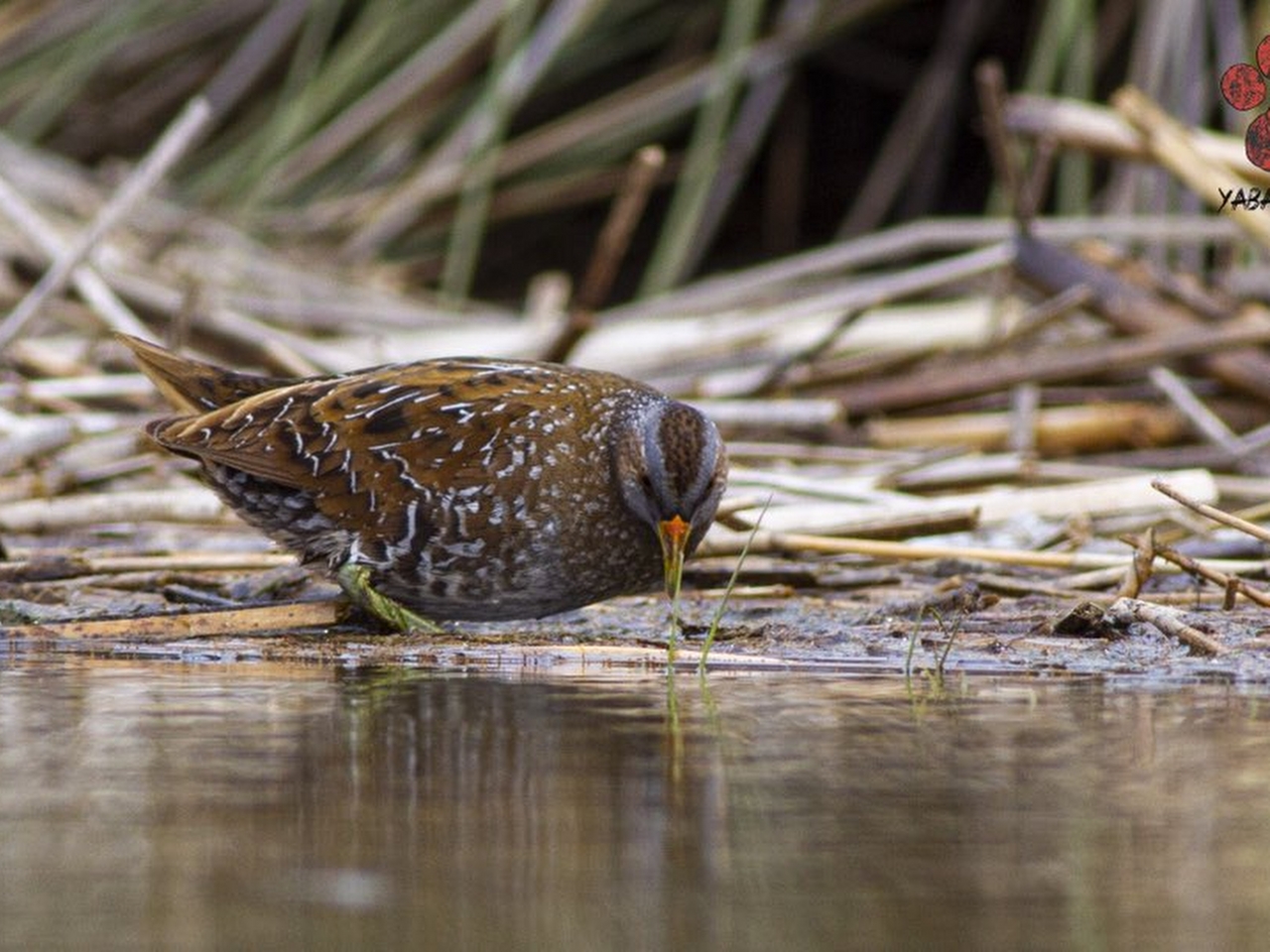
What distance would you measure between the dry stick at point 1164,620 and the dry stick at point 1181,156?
117 inches

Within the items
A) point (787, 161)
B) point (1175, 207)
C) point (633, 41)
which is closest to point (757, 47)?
point (633, 41)

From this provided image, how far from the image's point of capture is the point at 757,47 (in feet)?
35.0

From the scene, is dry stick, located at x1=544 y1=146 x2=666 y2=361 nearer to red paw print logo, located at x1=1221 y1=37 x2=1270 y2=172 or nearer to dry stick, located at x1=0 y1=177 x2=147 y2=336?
dry stick, located at x1=0 y1=177 x2=147 y2=336

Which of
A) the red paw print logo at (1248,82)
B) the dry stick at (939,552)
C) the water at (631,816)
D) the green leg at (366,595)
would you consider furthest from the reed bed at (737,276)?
the water at (631,816)

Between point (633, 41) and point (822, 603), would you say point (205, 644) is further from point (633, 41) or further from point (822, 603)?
point (633, 41)

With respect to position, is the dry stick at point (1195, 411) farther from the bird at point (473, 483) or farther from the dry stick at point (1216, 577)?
the bird at point (473, 483)

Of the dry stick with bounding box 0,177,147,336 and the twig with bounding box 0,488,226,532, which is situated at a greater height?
the dry stick with bounding box 0,177,147,336

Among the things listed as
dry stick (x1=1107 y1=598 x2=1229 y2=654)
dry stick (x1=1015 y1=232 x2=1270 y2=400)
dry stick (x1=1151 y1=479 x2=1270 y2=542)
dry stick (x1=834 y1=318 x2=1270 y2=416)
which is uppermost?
dry stick (x1=1015 y1=232 x2=1270 y2=400)

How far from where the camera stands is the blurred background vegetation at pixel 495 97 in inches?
391

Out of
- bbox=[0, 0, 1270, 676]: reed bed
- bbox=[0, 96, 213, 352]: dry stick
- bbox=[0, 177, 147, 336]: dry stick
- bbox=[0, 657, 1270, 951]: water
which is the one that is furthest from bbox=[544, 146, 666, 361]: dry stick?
bbox=[0, 657, 1270, 951]: water

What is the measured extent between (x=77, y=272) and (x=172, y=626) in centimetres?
327

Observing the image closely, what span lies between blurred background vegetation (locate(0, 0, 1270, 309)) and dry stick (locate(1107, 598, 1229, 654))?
459 centimetres

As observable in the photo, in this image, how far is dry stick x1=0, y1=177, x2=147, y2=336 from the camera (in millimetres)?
7777

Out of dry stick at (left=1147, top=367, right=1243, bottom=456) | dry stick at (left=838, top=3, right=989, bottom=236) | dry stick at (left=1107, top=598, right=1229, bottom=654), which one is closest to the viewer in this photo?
dry stick at (left=1107, top=598, right=1229, bottom=654)
